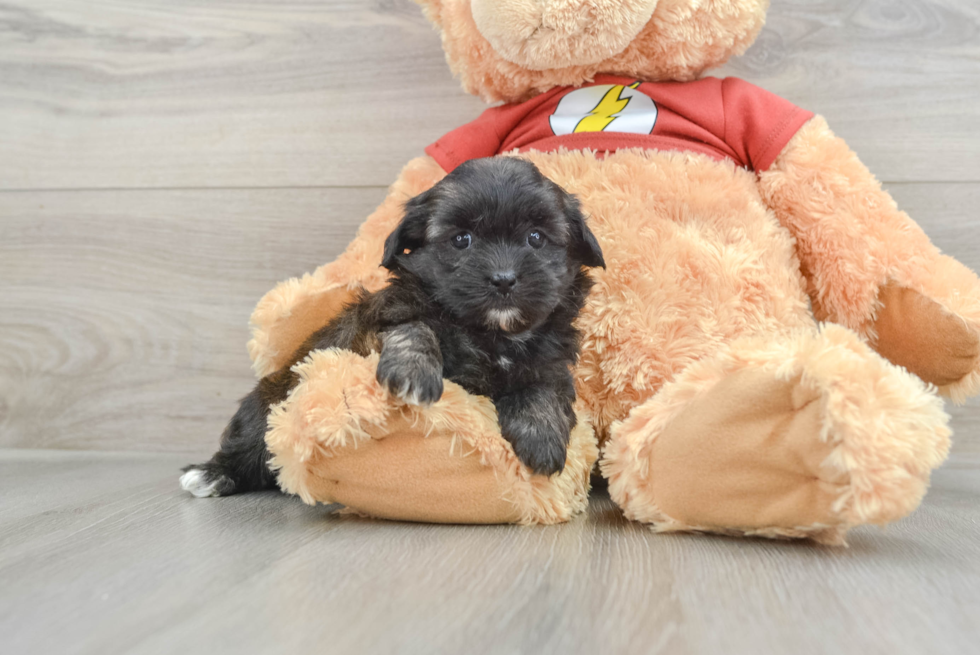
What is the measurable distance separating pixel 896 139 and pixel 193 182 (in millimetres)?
2014

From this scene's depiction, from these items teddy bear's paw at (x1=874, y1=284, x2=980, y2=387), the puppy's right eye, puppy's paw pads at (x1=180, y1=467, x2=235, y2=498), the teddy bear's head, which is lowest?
puppy's paw pads at (x1=180, y1=467, x2=235, y2=498)

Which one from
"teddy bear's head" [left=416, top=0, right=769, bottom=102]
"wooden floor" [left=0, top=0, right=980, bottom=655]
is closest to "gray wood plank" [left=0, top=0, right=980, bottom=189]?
"wooden floor" [left=0, top=0, right=980, bottom=655]

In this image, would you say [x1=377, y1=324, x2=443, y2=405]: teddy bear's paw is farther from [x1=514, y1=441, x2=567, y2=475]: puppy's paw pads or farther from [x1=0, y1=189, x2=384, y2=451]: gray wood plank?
[x1=0, y1=189, x2=384, y2=451]: gray wood plank

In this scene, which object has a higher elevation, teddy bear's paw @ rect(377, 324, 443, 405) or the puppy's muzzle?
the puppy's muzzle

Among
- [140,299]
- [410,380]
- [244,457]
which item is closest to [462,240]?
[410,380]

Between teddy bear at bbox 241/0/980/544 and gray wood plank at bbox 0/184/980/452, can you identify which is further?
gray wood plank at bbox 0/184/980/452

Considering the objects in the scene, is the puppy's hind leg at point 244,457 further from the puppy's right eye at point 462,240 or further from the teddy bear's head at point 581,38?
the teddy bear's head at point 581,38

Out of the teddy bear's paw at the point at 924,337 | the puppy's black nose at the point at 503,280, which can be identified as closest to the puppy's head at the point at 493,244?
the puppy's black nose at the point at 503,280

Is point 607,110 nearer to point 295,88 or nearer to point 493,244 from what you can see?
point 493,244

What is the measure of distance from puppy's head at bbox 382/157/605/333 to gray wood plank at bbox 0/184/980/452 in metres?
0.90

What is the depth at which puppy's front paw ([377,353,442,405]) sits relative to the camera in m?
1.08

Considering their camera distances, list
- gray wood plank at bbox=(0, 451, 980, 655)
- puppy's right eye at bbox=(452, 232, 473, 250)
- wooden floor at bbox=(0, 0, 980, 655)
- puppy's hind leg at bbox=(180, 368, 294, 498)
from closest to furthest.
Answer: gray wood plank at bbox=(0, 451, 980, 655)
wooden floor at bbox=(0, 0, 980, 655)
puppy's right eye at bbox=(452, 232, 473, 250)
puppy's hind leg at bbox=(180, 368, 294, 498)

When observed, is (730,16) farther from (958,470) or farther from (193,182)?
(193,182)

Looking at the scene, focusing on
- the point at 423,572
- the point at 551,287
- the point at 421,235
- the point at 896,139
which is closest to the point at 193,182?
the point at 421,235
